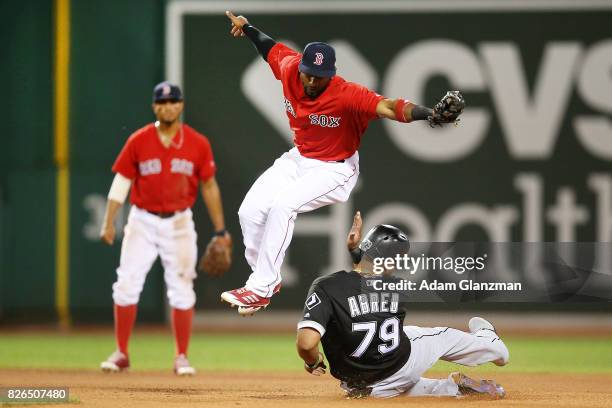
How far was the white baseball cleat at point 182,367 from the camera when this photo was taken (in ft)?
29.0

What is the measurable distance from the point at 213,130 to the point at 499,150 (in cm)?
338

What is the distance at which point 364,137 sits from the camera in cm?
1295

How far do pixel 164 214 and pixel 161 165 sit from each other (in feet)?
1.34

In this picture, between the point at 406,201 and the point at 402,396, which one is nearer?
the point at 402,396

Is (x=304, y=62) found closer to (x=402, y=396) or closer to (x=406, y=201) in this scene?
(x=402, y=396)

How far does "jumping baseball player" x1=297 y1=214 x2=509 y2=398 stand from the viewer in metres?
6.33

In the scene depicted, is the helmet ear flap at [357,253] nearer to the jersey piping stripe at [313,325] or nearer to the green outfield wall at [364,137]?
the jersey piping stripe at [313,325]

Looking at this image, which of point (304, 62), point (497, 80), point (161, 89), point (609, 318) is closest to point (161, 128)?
point (161, 89)

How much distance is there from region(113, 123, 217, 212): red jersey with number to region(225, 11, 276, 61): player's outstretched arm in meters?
1.57

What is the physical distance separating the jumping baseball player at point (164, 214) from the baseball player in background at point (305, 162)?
69.5 inches

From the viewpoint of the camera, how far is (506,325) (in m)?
13.0

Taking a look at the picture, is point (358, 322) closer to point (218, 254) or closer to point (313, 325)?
point (313, 325)

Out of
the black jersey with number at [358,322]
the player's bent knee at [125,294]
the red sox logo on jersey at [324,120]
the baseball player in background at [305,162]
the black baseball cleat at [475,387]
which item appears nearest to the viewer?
the black jersey with number at [358,322]

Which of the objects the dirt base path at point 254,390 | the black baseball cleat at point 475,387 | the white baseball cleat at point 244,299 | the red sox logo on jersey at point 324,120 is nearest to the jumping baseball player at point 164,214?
the dirt base path at point 254,390
